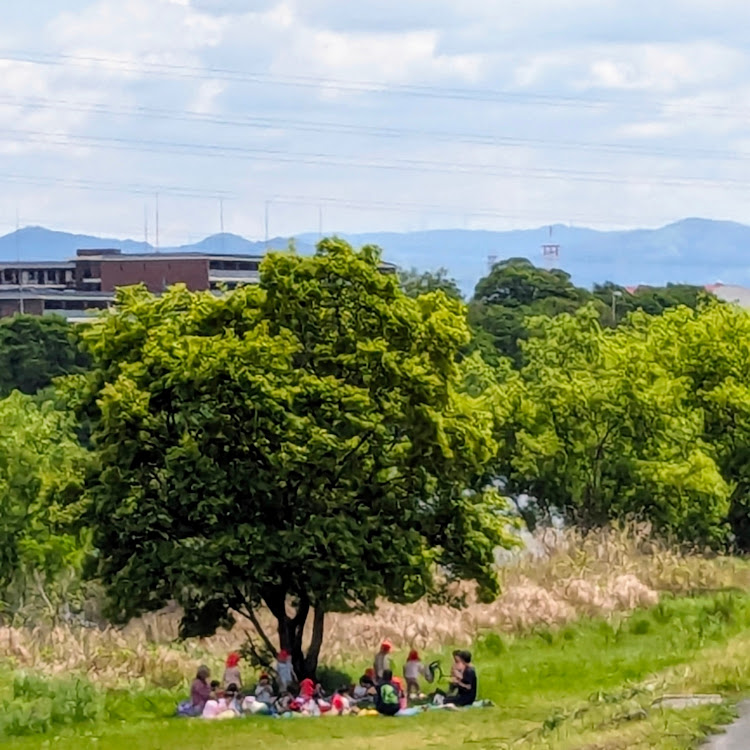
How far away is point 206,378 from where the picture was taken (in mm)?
22469

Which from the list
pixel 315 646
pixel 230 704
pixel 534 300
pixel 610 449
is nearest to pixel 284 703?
pixel 230 704

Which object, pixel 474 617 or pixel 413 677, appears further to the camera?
pixel 474 617

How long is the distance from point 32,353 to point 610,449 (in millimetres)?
46404

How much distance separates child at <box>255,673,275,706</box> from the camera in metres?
22.1

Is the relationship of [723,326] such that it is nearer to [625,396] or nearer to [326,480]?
[625,396]

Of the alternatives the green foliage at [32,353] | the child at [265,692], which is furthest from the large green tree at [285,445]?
the green foliage at [32,353]

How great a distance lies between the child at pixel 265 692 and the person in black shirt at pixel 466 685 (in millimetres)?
2436

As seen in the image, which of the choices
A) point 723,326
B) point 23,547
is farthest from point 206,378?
point 723,326

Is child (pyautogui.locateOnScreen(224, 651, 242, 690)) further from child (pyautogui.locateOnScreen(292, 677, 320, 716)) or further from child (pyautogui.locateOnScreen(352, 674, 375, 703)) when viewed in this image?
child (pyautogui.locateOnScreen(352, 674, 375, 703))

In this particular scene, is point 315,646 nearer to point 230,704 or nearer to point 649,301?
point 230,704

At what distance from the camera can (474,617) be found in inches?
1200

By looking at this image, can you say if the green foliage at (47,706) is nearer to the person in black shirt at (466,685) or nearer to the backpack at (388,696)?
the backpack at (388,696)

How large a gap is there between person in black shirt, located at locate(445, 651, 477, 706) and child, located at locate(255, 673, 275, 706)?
7.99 ft

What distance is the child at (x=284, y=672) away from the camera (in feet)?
74.4
